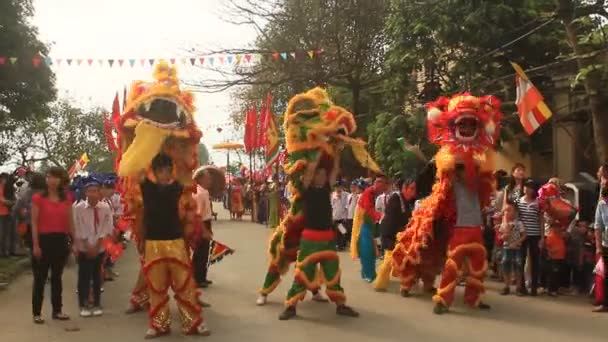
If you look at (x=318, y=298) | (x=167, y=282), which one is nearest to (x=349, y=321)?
(x=318, y=298)

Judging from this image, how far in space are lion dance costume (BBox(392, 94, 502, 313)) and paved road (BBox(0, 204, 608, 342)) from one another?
0.48m

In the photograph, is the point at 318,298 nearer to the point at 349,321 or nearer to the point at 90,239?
the point at 349,321

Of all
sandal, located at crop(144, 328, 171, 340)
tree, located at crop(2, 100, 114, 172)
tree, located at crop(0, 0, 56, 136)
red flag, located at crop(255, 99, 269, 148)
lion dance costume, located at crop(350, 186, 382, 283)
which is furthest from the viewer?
tree, located at crop(2, 100, 114, 172)

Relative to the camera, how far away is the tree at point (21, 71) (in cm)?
1906

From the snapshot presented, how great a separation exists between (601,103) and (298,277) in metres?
6.01

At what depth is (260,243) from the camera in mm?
16578

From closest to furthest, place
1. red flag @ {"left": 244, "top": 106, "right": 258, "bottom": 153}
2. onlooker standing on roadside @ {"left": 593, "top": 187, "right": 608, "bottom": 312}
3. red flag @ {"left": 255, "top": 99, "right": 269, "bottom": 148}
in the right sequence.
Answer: onlooker standing on roadside @ {"left": 593, "top": 187, "right": 608, "bottom": 312}, red flag @ {"left": 255, "top": 99, "right": 269, "bottom": 148}, red flag @ {"left": 244, "top": 106, "right": 258, "bottom": 153}

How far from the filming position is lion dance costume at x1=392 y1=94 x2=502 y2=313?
8.09m

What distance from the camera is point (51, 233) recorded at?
24.8ft

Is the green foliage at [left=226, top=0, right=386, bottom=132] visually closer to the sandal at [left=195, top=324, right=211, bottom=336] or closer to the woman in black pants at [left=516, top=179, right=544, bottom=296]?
the woman in black pants at [left=516, top=179, right=544, bottom=296]

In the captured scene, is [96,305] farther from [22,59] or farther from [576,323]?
[22,59]

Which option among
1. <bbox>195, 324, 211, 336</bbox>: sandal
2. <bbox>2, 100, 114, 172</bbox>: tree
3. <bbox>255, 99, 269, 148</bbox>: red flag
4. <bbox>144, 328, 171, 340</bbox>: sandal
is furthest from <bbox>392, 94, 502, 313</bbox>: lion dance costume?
<bbox>2, 100, 114, 172</bbox>: tree

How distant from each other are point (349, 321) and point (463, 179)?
86.0 inches

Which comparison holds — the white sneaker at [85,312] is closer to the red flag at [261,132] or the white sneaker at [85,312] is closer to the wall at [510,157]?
the wall at [510,157]
